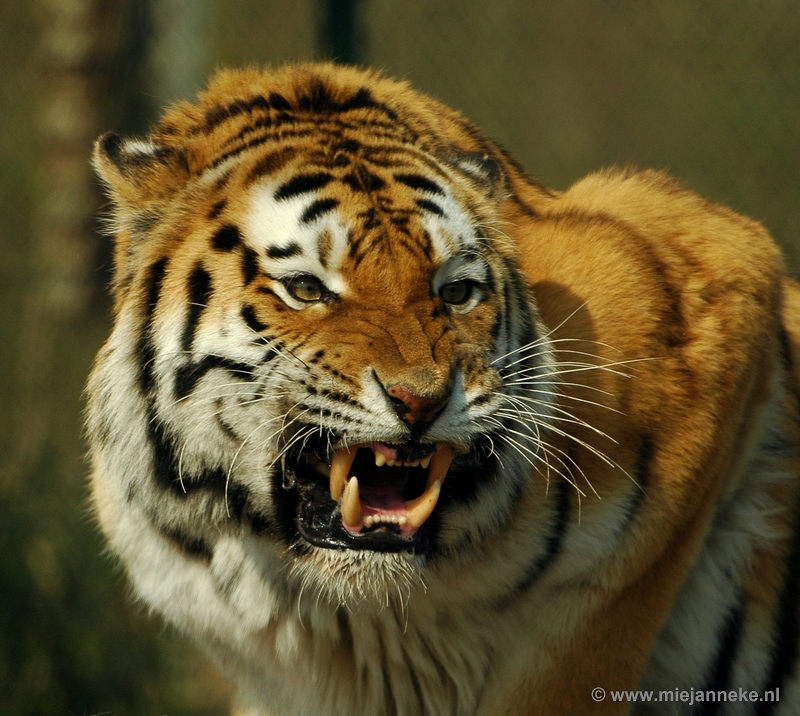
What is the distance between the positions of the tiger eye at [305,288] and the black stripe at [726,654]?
1.16 metres

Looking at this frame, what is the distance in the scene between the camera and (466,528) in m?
1.67

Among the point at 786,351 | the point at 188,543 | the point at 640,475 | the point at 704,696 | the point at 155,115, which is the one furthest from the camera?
the point at 155,115

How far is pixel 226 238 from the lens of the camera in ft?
5.11

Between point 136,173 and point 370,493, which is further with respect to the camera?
point 136,173

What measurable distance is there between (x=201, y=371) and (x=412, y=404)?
1.18ft

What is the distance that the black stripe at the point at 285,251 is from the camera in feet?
4.85

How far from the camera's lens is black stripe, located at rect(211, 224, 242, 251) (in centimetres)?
155

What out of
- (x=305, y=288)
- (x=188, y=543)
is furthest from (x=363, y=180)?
(x=188, y=543)

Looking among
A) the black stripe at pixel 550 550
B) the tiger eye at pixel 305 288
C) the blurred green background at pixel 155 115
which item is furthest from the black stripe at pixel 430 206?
the blurred green background at pixel 155 115

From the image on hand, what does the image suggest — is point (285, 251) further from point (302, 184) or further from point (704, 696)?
point (704, 696)

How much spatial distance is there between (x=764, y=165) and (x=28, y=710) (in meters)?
3.31

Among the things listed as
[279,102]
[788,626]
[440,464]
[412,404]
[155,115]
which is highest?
[155,115]

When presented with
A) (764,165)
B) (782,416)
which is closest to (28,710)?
(782,416)

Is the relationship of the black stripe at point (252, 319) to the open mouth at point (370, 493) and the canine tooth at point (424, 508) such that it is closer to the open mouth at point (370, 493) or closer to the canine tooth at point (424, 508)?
the open mouth at point (370, 493)
